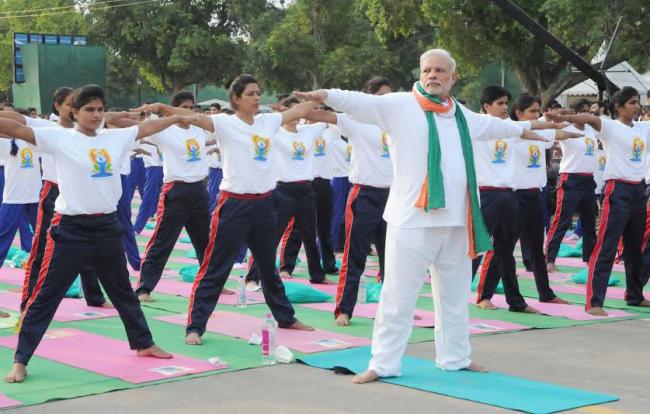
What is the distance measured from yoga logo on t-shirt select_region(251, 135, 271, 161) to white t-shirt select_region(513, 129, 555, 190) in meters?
3.06

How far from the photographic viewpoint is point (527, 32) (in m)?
24.6

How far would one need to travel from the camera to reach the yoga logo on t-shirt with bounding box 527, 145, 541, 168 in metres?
11.3

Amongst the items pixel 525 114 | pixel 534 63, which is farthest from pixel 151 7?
pixel 525 114

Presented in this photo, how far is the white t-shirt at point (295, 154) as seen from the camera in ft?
40.3

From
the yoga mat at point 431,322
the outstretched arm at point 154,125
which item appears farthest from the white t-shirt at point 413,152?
the yoga mat at point 431,322

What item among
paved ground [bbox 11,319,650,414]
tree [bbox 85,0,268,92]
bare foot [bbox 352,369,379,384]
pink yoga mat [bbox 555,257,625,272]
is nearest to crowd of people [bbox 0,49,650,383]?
bare foot [bbox 352,369,379,384]

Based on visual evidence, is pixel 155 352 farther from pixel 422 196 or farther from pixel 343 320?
pixel 422 196

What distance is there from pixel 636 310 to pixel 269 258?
4.03 meters

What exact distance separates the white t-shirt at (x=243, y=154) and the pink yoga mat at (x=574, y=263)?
6747mm

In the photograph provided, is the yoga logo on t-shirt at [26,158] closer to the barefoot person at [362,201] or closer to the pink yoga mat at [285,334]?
the pink yoga mat at [285,334]

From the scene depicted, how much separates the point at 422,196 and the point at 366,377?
1.24 meters

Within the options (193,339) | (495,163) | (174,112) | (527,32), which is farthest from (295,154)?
(527,32)

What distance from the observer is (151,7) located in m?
51.9

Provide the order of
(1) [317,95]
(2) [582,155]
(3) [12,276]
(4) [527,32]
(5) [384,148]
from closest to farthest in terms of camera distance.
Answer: (1) [317,95] → (5) [384,148] → (3) [12,276] → (2) [582,155] → (4) [527,32]
